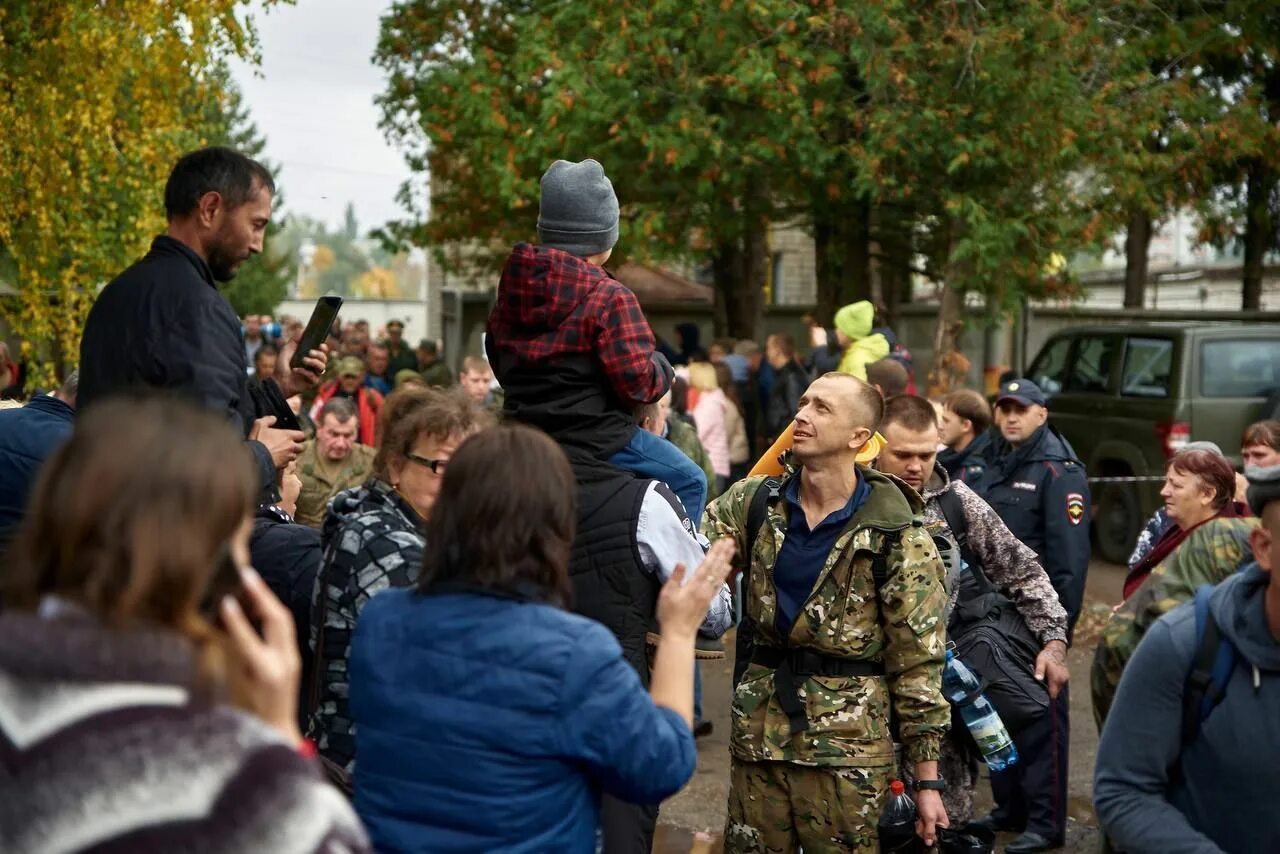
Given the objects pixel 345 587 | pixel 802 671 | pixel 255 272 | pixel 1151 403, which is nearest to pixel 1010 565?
pixel 802 671

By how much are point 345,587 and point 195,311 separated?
0.81 meters

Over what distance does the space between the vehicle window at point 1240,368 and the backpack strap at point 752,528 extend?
9.82m

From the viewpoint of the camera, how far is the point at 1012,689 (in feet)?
20.7

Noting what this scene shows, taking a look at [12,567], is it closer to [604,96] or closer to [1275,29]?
[604,96]

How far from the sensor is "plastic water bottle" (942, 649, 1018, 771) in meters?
5.59

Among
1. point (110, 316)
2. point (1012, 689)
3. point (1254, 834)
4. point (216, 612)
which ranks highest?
point (110, 316)

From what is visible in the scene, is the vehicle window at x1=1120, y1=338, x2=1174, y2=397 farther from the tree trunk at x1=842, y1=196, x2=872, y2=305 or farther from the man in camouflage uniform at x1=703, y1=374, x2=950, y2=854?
the man in camouflage uniform at x1=703, y1=374, x2=950, y2=854

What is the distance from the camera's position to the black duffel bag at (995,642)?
6184mm

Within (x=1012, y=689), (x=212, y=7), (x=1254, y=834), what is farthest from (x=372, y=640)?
(x=212, y=7)

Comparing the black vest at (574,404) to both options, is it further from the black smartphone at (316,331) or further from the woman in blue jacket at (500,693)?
the woman in blue jacket at (500,693)

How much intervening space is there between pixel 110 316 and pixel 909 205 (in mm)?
14772

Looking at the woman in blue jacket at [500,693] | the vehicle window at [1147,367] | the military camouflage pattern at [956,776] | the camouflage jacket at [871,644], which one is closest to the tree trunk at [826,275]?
the vehicle window at [1147,367]

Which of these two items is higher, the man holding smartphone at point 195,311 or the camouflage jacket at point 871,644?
the man holding smartphone at point 195,311

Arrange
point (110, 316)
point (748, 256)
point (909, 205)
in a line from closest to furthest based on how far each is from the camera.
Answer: point (110, 316)
point (909, 205)
point (748, 256)
